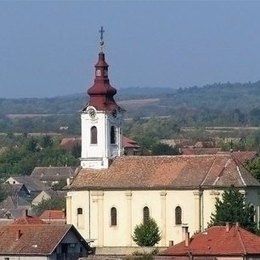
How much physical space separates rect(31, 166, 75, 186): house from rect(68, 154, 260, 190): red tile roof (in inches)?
3099

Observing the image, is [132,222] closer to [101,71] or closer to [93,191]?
[93,191]

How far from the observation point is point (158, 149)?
551 feet

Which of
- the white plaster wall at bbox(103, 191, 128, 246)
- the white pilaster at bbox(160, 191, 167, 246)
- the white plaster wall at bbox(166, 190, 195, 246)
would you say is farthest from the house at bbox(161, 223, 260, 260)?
the white plaster wall at bbox(103, 191, 128, 246)

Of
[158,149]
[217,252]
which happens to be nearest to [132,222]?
[217,252]

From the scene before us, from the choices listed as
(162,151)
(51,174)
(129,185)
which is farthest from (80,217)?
(51,174)

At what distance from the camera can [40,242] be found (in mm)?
81438

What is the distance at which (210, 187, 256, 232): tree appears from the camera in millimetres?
87562

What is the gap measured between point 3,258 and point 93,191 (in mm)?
14114

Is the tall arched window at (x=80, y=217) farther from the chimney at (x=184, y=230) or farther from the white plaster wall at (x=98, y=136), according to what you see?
the chimney at (x=184, y=230)

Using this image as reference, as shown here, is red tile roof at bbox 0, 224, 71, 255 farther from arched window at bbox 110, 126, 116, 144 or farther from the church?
arched window at bbox 110, 126, 116, 144

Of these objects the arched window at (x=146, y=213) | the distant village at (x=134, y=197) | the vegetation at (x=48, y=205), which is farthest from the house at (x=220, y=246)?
the vegetation at (x=48, y=205)

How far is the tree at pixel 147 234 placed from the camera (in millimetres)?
91250

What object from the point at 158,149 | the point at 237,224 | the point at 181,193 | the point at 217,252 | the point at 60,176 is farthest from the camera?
the point at 60,176

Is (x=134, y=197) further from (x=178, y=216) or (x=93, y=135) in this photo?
(x=93, y=135)
